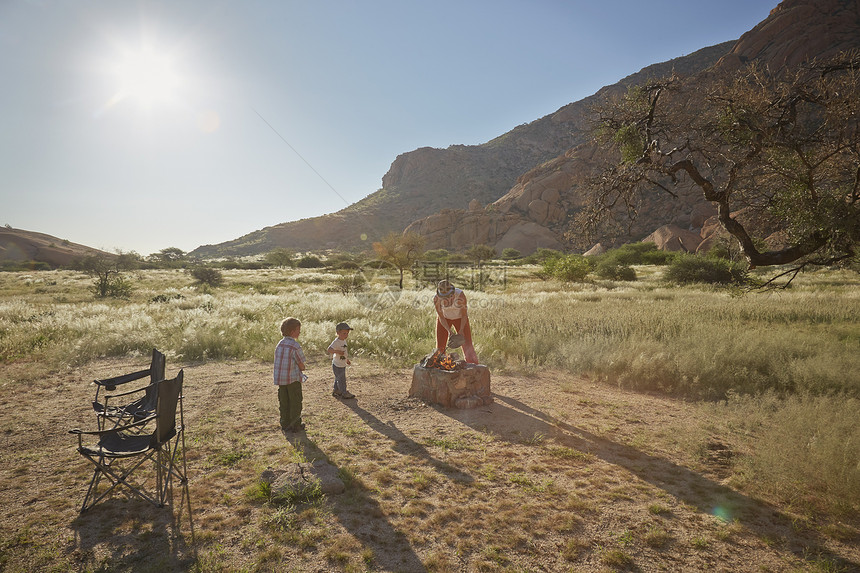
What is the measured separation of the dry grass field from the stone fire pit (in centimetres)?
26

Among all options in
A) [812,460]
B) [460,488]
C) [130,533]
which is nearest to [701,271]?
[812,460]

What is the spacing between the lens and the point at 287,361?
553cm

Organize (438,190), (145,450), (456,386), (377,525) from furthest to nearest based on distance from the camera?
1. (438,190)
2. (456,386)
3. (145,450)
4. (377,525)

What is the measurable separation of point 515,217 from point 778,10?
60.5 meters

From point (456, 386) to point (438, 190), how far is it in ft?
360

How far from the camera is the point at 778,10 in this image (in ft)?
229

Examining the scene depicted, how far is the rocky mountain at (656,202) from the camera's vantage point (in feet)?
187

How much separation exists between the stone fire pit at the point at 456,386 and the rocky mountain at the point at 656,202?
139ft

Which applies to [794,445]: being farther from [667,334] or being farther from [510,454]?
[667,334]

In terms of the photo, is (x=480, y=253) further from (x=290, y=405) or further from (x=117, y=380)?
(x=117, y=380)

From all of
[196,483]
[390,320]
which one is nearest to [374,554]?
[196,483]

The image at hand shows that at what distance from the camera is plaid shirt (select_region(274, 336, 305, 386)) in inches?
217

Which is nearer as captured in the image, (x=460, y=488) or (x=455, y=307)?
(x=460, y=488)

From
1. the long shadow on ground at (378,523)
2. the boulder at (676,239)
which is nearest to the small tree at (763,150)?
the long shadow on ground at (378,523)
